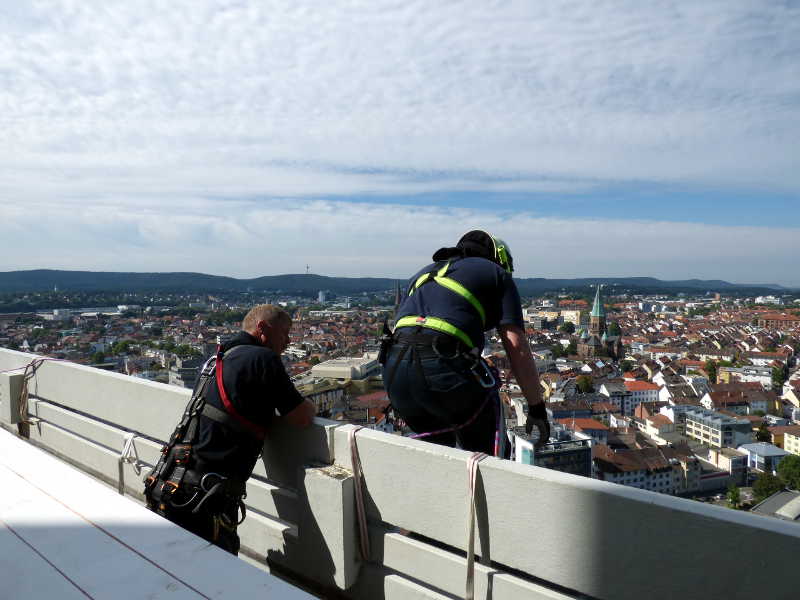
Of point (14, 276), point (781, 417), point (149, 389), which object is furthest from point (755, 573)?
point (14, 276)

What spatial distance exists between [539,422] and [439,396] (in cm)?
37

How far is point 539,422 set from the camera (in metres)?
2.03

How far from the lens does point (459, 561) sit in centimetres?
156

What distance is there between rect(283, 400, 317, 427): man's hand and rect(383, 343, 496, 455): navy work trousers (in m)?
0.27

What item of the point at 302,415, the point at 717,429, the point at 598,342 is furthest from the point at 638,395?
the point at 302,415

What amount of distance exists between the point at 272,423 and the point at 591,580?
3.77ft

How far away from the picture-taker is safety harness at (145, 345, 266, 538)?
190cm

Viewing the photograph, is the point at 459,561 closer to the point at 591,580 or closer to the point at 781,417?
the point at 591,580

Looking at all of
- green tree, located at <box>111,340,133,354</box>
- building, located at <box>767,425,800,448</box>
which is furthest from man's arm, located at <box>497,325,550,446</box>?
green tree, located at <box>111,340,133,354</box>

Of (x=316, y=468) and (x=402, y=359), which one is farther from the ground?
(x=402, y=359)

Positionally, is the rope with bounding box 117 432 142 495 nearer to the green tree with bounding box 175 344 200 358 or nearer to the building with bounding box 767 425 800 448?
the building with bounding box 767 425 800 448

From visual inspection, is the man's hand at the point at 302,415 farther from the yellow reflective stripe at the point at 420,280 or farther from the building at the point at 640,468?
the building at the point at 640,468

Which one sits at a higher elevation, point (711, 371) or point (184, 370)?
point (184, 370)

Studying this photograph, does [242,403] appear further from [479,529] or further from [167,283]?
[167,283]
